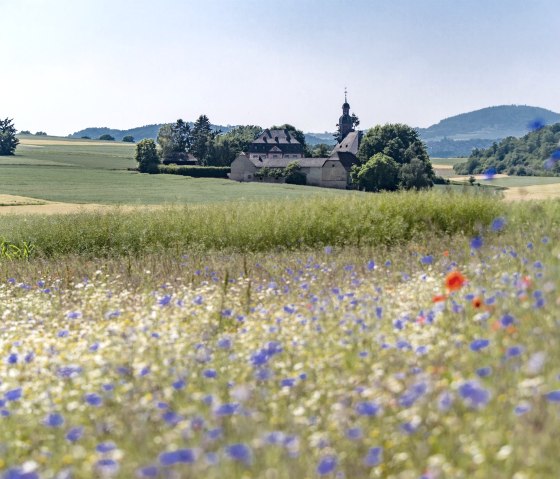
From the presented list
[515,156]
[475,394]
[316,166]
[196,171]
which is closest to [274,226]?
[475,394]

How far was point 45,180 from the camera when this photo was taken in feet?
205

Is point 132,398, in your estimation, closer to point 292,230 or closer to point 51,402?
point 51,402

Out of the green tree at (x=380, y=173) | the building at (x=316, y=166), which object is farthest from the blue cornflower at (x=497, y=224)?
the building at (x=316, y=166)

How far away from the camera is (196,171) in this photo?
74938 millimetres

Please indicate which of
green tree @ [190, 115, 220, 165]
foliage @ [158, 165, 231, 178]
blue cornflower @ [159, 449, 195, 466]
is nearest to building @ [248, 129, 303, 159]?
green tree @ [190, 115, 220, 165]

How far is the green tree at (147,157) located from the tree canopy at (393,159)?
24957 mm

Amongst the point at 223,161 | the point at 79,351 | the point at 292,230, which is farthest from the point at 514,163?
the point at 79,351

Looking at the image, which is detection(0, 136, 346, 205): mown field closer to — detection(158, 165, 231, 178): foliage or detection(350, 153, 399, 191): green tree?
detection(158, 165, 231, 178): foliage

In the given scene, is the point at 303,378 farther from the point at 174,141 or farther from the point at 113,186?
the point at 174,141

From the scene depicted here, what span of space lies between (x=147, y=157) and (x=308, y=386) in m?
77.2

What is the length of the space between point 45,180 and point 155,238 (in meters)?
50.7

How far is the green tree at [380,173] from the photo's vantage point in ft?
197

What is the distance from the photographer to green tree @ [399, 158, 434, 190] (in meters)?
59.4

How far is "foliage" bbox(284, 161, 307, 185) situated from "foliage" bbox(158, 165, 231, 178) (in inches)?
305
